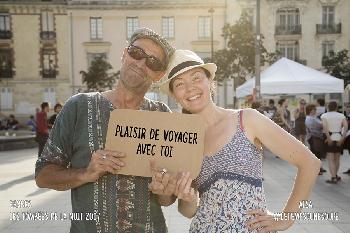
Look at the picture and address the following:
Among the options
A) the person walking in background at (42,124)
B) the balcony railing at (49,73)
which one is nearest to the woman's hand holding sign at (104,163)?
the person walking in background at (42,124)

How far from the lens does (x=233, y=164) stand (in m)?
1.97

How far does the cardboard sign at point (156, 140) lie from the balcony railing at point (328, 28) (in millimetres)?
36402

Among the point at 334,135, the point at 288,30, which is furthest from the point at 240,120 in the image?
the point at 288,30

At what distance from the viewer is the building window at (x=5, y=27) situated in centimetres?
3716

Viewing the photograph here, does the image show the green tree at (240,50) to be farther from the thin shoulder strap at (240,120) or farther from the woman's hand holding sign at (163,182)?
the woman's hand holding sign at (163,182)

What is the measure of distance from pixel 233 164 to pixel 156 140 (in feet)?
1.35

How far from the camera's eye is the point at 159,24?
3625cm

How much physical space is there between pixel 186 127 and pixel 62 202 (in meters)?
5.94

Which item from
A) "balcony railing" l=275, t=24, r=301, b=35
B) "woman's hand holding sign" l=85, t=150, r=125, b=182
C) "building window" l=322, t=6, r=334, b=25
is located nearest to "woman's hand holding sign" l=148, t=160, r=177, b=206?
"woman's hand holding sign" l=85, t=150, r=125, b=182

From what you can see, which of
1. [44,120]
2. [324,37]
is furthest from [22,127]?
[324,37]

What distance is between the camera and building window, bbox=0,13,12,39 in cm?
3716

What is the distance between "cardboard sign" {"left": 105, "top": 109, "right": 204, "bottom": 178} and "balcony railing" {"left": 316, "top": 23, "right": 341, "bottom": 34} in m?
36.4

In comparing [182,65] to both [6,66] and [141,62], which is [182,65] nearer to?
[141,62]

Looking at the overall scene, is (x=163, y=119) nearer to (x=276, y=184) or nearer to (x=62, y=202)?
(x=62, y=202)
